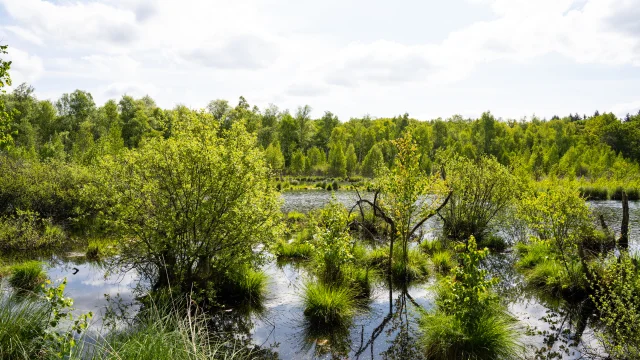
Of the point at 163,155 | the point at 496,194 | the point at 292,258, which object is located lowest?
the point at 292,258

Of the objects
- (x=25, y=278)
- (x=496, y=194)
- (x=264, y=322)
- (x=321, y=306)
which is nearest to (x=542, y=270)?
(x=496, y=194)

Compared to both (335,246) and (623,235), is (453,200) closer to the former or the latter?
(623,235)

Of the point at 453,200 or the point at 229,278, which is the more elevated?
the point at 453,200

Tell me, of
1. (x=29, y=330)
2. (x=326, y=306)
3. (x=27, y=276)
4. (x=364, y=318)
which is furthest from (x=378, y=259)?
(x=27, y=276)

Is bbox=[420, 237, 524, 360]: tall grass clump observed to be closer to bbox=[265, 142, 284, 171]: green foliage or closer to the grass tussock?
the grass tussock

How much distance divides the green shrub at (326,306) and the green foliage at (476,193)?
452 inches

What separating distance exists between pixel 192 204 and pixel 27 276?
815cm

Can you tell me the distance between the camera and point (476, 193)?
21797mm

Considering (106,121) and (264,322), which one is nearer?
(264,322)

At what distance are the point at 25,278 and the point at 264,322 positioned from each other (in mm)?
9270

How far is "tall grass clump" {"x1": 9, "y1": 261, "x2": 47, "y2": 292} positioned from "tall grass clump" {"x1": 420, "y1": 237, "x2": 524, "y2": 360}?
13369 millimetres

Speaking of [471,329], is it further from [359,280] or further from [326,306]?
[359,280]

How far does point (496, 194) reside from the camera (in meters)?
21.7

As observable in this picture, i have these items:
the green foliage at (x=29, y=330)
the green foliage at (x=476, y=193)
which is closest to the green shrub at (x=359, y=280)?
the green foliage at (x=29, y=330)
